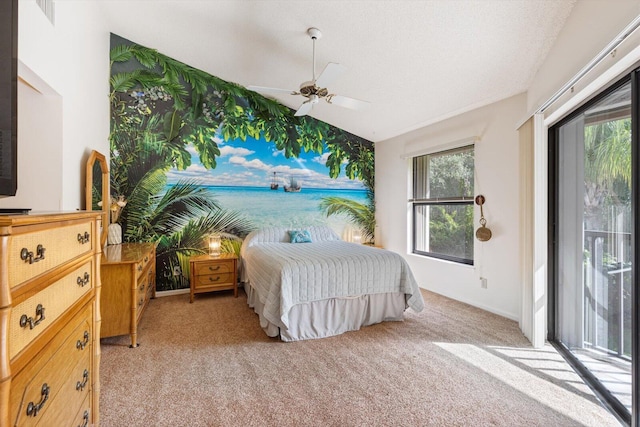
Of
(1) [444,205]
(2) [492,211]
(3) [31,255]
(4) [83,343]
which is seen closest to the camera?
(3) [31,255]

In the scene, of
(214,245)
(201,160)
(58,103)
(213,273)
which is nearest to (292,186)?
(201,160)

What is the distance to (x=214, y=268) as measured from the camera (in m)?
3.95

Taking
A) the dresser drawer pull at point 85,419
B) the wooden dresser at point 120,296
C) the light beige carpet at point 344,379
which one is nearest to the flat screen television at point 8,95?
the dresser drawer pull at point 85,419

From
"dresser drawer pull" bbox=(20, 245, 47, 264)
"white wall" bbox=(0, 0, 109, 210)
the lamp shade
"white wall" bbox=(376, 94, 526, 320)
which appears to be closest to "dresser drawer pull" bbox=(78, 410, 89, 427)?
"dresser drawer pull" bbox=(20, 245, 47, 264)

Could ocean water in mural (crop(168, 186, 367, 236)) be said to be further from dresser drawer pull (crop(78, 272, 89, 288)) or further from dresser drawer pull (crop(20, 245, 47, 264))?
dresser drawer pull (crop(20, 245, 47, 264))

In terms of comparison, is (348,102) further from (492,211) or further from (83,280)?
(83,280)

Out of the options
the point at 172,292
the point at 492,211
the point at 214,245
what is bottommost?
the point at 172,292

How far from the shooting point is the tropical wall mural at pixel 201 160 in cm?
393

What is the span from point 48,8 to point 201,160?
230 cm

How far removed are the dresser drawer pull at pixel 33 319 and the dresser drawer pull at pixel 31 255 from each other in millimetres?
143

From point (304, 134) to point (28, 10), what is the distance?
350 centimetres

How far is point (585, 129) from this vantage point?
2.28 metres

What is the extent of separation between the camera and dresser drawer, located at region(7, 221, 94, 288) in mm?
757

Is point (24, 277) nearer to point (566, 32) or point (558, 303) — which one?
point (566, 32)
